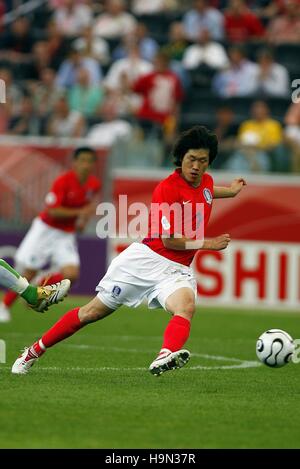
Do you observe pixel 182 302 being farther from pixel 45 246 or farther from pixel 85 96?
pixel 85 96

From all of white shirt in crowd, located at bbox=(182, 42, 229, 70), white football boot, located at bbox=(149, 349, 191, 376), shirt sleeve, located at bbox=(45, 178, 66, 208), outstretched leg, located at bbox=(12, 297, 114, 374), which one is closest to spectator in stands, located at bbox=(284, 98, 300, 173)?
white shirt in crowd, located at bbox=(182, 42, 229, 70)

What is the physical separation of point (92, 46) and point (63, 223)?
701 centimetres

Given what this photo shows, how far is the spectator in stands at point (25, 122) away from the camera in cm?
2016

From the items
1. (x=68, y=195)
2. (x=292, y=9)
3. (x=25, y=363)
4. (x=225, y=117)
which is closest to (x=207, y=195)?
(x=25, y=363)

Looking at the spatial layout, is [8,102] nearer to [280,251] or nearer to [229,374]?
[280,251]

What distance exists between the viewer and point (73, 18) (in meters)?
22.8

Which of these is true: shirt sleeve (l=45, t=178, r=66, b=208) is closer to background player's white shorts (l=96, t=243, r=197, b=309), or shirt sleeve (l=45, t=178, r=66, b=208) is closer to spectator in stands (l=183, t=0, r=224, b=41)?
background player's white shorts (l=96, t=243, r=197, b=309)

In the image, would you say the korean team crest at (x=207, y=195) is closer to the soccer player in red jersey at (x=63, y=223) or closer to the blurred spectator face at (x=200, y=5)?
the soccer player in red jersey at (x=63, y=223)

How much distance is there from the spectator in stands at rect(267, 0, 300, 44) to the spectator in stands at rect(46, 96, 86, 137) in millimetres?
3771

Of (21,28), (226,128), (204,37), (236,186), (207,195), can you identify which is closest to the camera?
(207,195)

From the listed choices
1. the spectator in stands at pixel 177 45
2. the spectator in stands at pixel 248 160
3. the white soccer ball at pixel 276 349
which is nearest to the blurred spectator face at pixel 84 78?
the spectator in stands at pixel 177 45

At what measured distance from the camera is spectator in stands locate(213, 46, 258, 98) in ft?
66.2

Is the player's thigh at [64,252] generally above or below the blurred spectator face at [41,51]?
below

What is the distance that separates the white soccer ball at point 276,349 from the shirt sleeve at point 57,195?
6.32 metres
